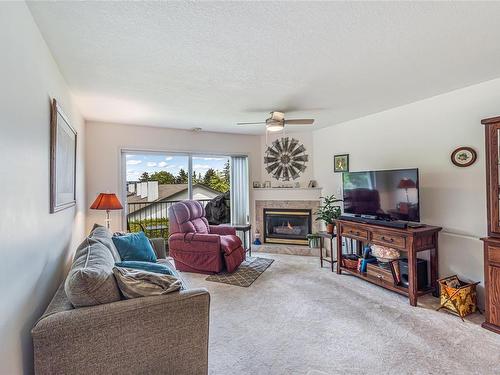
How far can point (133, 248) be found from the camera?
A: 2.73 metres

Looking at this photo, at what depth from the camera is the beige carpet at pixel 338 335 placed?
77.7 inches

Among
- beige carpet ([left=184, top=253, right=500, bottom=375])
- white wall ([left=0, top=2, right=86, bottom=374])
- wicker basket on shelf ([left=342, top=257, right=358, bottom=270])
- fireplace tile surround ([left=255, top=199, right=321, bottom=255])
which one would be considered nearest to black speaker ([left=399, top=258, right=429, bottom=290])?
beige carpet ([left=184, top=253, right=500, bottom=375])

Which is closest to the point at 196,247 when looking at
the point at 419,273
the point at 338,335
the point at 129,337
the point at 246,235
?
the point at 246,235

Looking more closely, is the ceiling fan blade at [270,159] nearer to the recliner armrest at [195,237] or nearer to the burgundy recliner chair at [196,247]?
the burgundy recliner chair at [196,247]

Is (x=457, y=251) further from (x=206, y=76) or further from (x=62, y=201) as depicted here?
(x=62, y=201)

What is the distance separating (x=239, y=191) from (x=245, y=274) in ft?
6.55

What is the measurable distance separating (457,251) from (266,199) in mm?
3268

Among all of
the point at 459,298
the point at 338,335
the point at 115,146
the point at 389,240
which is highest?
the point at 115,146

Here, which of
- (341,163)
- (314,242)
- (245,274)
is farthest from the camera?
(314,242)

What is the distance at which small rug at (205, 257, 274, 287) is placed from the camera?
3.68 meters

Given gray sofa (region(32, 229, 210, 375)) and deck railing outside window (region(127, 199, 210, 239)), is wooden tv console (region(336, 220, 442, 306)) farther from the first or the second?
deck railing outside window (region(127, 199, 210, 239))

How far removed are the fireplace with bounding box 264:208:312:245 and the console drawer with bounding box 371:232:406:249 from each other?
6.62ft

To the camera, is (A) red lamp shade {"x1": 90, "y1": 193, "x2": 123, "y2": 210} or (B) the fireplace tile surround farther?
(B) the fireplace tile surround

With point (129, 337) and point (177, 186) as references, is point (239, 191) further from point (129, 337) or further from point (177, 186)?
point (129, 337)
